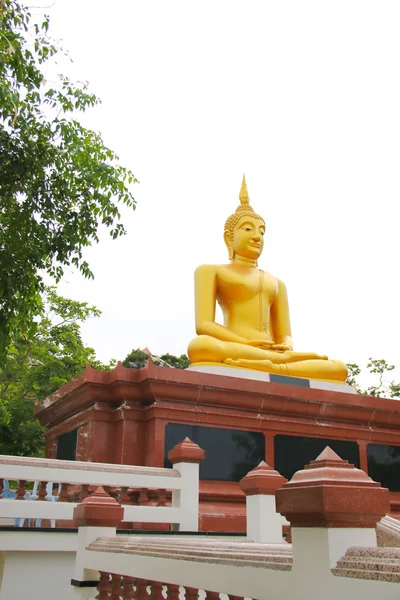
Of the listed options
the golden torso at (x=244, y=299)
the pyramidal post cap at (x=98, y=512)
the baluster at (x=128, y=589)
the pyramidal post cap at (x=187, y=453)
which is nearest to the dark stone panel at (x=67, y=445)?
the pyramidal post cap at (x=187, y=453)

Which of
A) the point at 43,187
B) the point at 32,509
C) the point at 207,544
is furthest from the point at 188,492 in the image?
the point at 43,187

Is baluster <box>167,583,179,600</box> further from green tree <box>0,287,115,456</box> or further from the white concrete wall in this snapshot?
green tree <box>0,287,115,456</box>

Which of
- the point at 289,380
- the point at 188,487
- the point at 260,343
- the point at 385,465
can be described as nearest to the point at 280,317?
the point at 260,343

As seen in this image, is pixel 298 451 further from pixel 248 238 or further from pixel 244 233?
pixel 244 233

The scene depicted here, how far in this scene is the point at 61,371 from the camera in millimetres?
17953

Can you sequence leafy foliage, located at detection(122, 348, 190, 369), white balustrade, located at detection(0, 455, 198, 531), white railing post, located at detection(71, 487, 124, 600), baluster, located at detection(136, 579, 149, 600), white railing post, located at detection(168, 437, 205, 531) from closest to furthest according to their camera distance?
baluster, located at detection(136, 579, 149, 600) < white railing post, located at detection(71, 487, 124, 600) < white balustrade, located at detection(0, 455, 198, 531) < white railing post, located at detection(168, 437, 205, 531) < leafy foliage, located at detection(122, 348, 190, 369)

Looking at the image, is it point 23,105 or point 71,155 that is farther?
point 71,155

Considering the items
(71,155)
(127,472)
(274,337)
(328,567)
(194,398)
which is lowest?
(328,567)

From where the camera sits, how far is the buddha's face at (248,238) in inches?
455

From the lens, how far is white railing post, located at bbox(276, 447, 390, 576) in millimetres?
2145

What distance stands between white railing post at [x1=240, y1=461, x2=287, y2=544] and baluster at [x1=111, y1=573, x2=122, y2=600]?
7.79 feet

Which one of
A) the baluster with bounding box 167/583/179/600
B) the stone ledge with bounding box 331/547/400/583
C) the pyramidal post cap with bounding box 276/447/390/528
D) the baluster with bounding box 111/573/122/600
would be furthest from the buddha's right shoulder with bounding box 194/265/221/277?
the stone ledge with bounding box 331/547/400/583

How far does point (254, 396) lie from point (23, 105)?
4973 millimetres

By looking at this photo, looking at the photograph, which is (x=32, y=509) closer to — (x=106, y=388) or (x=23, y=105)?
(x=106, y=388)
